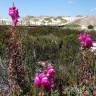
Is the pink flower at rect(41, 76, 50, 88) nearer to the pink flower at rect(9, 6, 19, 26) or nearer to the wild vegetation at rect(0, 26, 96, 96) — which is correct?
the wild vegetation at rect(0, 26, 96, 96)

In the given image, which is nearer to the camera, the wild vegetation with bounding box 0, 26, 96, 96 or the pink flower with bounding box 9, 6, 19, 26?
the pink flower with bounding box 9, 6, 19, 26

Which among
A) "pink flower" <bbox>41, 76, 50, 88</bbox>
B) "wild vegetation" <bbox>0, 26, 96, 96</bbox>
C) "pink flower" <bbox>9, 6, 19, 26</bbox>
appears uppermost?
"pink flower" <bbox>9, 6, 19, 26</bbox>

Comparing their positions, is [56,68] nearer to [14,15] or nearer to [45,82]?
[14,15]

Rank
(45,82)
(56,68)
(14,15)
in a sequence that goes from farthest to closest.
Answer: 1. (56,68)
2. (14,15)
3. (45,82)

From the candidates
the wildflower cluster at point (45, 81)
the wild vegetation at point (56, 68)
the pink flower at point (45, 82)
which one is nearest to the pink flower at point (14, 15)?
the wild vegetation at point (56, 68)

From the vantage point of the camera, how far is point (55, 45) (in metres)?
17.9

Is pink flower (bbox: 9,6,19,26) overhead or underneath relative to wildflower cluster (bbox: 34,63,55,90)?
overhead

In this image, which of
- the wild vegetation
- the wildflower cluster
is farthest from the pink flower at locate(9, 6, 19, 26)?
the wildflower cluster

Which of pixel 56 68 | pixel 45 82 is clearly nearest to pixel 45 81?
pixel 45 82

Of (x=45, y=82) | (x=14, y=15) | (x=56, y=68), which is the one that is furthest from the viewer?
(x=56, y=68)

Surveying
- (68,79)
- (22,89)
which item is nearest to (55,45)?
(68,79)

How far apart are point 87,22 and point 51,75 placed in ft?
167

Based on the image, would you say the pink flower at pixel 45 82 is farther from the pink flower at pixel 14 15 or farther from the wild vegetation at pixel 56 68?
the pink flower at pixel 14 15

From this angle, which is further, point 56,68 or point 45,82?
point 56,68
